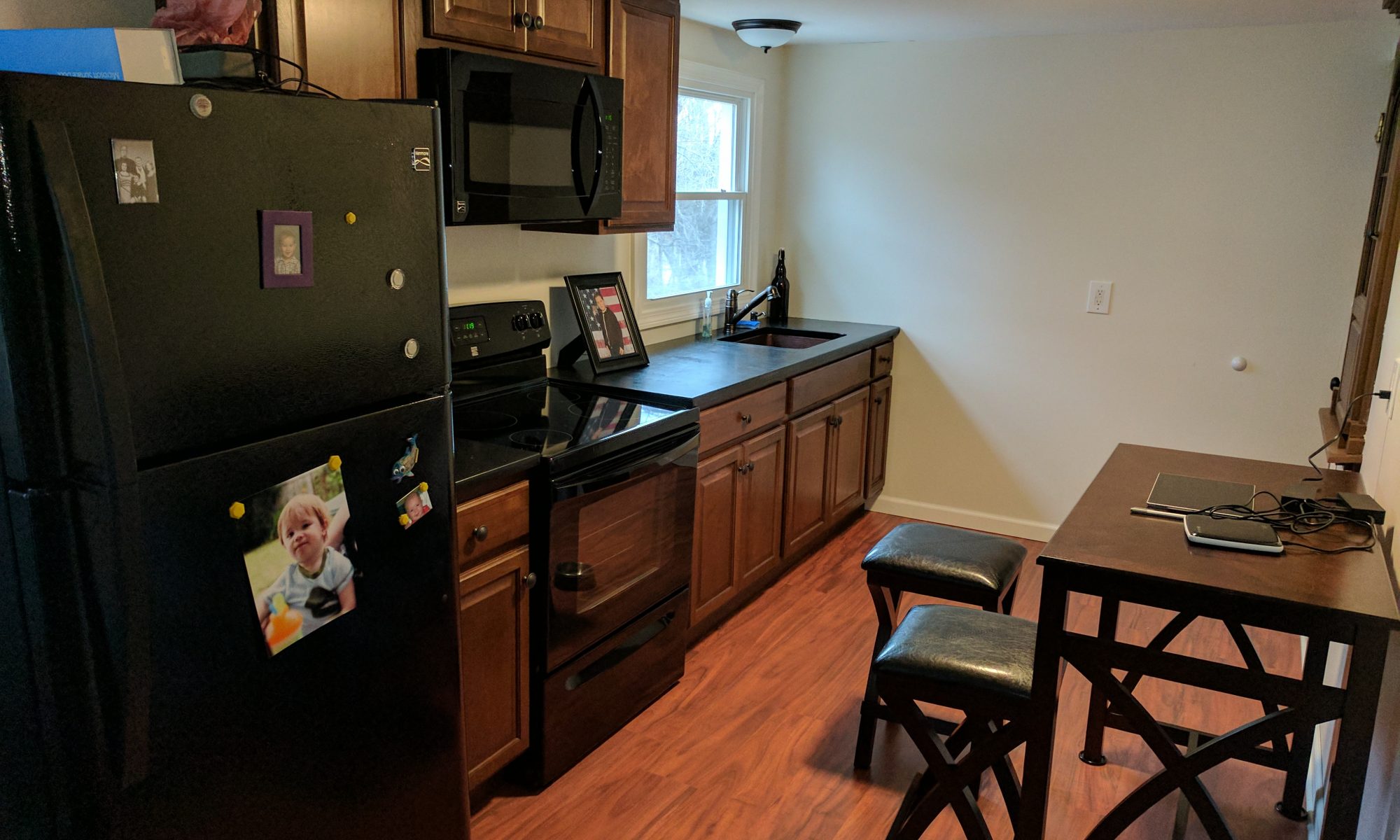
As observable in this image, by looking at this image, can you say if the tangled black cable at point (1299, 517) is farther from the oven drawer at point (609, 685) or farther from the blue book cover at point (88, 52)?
the blue book cover at point (88, 52)

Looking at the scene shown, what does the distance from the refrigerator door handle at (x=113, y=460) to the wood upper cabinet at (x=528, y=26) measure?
4.03ft

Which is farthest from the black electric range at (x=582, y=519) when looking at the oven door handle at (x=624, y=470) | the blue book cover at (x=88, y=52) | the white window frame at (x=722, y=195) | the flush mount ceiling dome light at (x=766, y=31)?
the flush mount ceiling dome light at (x=766, y=31)

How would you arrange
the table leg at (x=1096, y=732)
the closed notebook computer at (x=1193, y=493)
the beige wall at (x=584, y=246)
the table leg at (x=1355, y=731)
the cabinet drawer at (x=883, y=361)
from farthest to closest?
the cabinet drawer at (x=883, y=361), the beige wall at (x=584, y=246), the table leg at (x=1096, y=732), the closed notebook computer at (x=1193, y=493), the table leg at (x=1355, y=731)

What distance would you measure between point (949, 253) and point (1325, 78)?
4.85ft

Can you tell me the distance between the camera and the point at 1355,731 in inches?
63.2

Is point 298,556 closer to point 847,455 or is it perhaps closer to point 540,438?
point 540,438

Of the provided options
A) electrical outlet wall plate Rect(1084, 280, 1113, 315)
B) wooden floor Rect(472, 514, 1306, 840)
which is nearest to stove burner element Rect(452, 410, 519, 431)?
wooden floor Rect(472, 514, 1306, 840)

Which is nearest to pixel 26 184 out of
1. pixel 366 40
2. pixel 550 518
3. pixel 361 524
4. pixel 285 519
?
pixel 285 519

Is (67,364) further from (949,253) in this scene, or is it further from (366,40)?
(949,253)

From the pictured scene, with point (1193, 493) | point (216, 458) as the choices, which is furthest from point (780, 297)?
point (216, 458)

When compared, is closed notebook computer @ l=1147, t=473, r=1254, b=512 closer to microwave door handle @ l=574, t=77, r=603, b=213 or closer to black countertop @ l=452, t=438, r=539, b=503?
black countertop @ l=452, t=438, r=539, b=503

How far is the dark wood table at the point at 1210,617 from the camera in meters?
1.58

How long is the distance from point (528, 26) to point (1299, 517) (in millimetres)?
2053

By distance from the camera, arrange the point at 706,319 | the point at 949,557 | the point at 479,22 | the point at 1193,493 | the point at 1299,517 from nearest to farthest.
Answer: the point at 1299,517 → the point at 1193,493 → the point at 479,22 → the point at 949,557 → the point at 706,319
